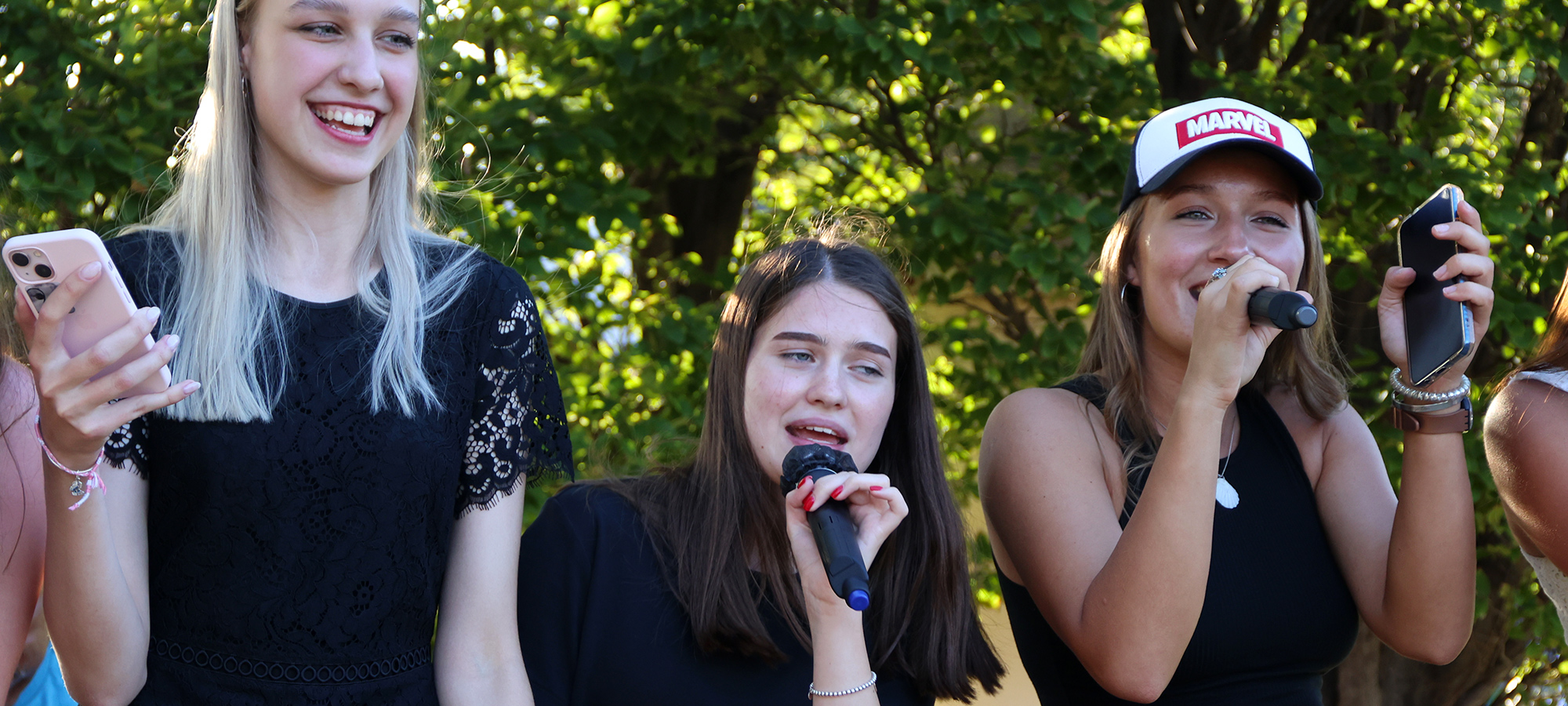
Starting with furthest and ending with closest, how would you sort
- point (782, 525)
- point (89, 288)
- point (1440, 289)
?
point (782, 525) → point (1440, 289) → point (89, 288)

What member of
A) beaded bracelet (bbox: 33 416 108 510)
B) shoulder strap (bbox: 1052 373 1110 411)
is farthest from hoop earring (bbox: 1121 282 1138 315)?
beaded bracelet (bbox: 33 416 108 510)

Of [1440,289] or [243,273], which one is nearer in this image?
[243,273]

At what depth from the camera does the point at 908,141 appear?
477 cm

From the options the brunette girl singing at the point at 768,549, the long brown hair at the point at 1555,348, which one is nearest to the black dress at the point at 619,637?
the brunette girl singing at the point at 768,549

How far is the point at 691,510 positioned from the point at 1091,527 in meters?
0.69

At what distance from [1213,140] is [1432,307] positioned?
469 mm

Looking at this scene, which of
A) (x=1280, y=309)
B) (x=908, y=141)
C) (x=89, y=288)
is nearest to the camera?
(x=89, y=288)

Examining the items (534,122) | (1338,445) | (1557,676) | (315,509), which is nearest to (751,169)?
(534,122)

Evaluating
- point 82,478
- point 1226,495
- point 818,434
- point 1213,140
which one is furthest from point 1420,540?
point 82,478

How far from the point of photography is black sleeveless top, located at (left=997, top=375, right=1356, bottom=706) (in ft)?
7.33

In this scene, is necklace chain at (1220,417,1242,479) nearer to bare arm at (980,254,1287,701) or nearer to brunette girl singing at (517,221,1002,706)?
bare arm at (980,254,1287,701)

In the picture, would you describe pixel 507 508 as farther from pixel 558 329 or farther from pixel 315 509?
pixel 558 329

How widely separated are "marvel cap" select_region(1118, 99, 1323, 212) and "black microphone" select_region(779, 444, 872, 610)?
877 millimetres

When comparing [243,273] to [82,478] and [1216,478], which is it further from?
[1216,478]
